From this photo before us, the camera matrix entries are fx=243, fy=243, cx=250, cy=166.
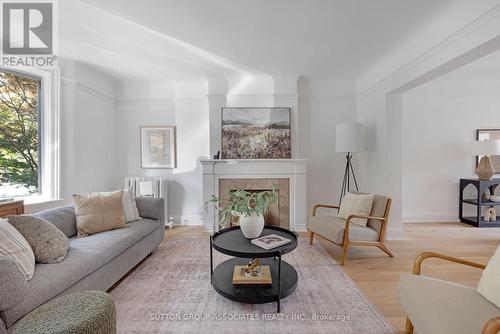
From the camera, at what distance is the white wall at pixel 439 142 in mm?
4609

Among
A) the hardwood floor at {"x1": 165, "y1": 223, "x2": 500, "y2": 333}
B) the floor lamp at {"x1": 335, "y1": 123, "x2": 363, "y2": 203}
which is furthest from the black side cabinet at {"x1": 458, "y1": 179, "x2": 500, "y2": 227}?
the floor lamp at {"x1": 335, "y1": 123, "x2": 363, "y2": 203}

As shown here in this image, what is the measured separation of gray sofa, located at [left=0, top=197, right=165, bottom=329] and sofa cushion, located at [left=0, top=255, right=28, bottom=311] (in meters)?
0.03

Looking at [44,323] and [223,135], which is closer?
[44,323]

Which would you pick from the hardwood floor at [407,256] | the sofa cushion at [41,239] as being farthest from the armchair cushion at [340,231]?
the sofa cushion at [41,239]

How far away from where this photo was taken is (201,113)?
464 centimetres

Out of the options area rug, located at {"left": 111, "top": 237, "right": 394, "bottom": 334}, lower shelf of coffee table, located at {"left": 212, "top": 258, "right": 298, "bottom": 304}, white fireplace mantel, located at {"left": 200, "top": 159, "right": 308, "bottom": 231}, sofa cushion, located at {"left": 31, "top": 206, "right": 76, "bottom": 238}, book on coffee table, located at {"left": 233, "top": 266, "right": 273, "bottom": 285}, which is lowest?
area rug, located at {"left": 111, "top": 237, "right": 394, "bottom": 334}

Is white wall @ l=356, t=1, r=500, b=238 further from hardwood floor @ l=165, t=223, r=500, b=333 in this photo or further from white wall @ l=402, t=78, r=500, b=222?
white wall @ l=402, t=78, r=500, b=222

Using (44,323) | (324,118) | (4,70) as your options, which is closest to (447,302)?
(44,323)

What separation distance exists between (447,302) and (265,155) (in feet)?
10.8

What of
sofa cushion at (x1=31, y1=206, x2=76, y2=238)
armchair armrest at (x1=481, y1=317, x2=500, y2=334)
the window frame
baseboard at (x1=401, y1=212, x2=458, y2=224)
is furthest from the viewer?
baseboard at (x1=401, y1=212, x2=458, y2=224)

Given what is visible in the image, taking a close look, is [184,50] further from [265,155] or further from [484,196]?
[484,196]

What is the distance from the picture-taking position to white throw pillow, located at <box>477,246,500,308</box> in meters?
1.39

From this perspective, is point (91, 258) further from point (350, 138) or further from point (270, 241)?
point (350, 138)

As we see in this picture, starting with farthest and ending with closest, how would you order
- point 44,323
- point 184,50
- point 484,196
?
point 484,196 < point 184,50 < point 44,323
